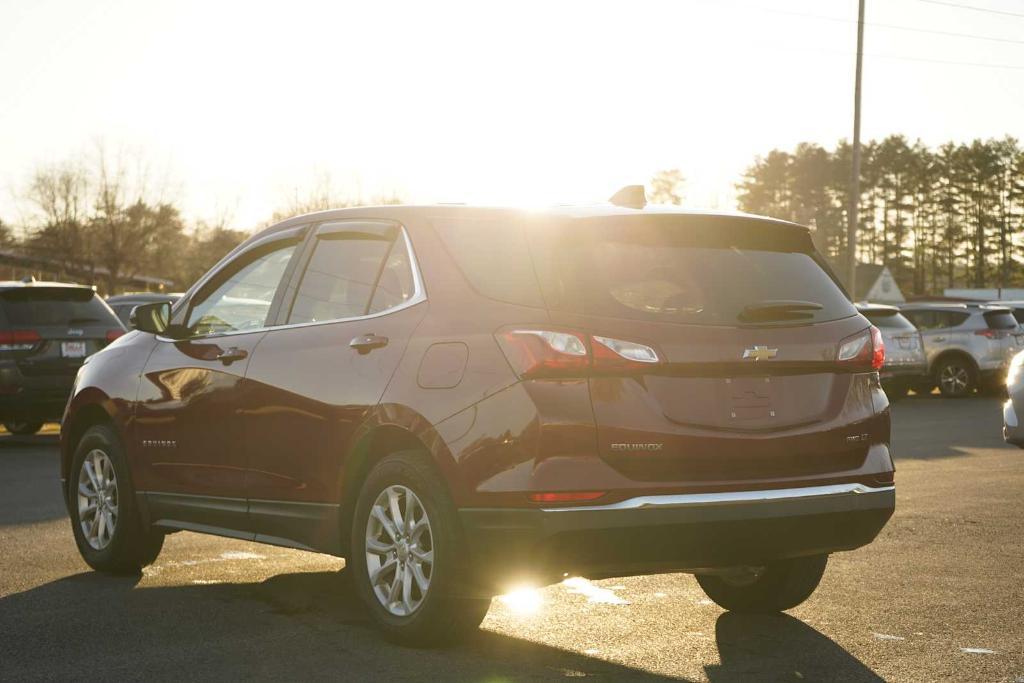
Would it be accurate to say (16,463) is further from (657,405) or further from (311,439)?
(657,405)

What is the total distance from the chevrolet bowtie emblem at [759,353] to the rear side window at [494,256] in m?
0.79

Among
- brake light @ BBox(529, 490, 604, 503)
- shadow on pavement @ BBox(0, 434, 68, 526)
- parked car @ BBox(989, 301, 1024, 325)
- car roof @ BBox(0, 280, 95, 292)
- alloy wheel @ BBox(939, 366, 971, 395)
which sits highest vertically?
car roof @ BBox(0, 280, 95, 292)

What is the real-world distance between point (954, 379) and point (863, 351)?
854 inches

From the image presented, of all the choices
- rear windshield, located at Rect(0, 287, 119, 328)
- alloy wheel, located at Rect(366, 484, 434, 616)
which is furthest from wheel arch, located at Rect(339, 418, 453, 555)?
rear windshield, located at Rect(0, 287, 119, 328)

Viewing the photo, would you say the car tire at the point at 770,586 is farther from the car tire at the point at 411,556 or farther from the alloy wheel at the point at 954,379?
the alloy wheel at the point at 954,379

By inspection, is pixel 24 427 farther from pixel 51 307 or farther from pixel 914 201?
pixel 914 201

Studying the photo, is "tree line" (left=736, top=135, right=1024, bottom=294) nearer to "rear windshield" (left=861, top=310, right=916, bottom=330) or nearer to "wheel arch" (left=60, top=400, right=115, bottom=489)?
"rear windshield" (left=861, top=310, right=916, bottom=330)

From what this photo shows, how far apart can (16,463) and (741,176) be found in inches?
A: 3624

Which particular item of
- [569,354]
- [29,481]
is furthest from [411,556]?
[29,481]

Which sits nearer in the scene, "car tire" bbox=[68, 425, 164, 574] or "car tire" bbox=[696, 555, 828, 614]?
"car tire" bbox=[696, 555, 828, 614]

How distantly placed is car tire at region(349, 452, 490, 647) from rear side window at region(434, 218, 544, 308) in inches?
28.7

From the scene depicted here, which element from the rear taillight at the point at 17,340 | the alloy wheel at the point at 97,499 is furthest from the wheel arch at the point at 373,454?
the rear taillight at the point at 17,340

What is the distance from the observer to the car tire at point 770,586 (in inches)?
248

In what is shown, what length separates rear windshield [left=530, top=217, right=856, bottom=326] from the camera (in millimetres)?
5285
